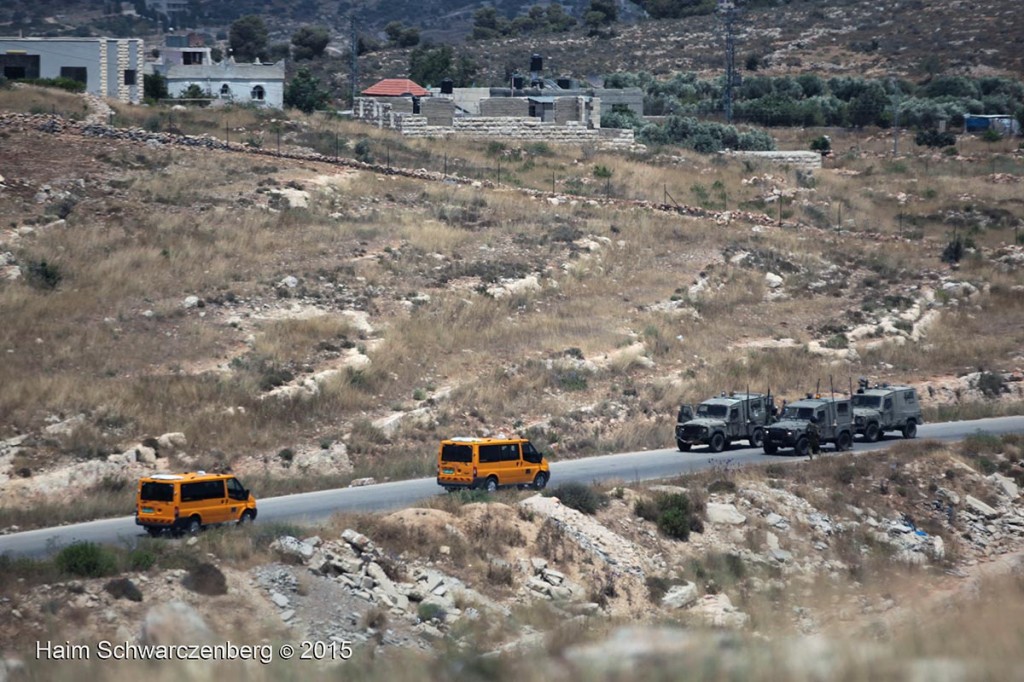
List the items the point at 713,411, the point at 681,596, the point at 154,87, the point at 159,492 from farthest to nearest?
1. the point at 154,87
2. the point at 713,411
3. the point at 159,492
4. the point at 681,596

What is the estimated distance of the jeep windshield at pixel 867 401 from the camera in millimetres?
37312

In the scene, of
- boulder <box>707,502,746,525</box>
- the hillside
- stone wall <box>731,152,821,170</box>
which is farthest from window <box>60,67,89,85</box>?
boulder <box>707,502,746,525</box>

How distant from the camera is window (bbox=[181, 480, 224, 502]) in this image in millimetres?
24377

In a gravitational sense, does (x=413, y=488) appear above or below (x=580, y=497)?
below

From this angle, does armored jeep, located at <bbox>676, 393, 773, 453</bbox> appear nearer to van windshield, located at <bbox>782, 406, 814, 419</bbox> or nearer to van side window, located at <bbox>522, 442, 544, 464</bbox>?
van windshield, located at <bbox>782, 406, 814, 419</bbox>

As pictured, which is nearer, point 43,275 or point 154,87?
point 43,275

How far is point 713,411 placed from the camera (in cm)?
3578

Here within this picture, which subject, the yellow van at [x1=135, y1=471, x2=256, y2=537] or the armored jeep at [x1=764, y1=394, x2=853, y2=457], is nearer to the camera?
the yellow van at [x1=135, y1=471, x2=256, y2=537]

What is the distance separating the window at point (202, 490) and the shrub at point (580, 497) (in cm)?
652

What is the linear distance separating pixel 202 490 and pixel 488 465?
21.4 ft

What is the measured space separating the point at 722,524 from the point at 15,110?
4384 cm

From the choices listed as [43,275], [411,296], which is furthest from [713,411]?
[43,275]

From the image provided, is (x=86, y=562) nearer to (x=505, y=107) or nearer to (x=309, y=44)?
(x=505, y=107)

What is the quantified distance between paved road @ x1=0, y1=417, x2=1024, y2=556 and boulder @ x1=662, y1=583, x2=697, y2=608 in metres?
5.95
